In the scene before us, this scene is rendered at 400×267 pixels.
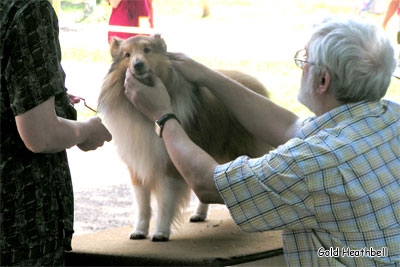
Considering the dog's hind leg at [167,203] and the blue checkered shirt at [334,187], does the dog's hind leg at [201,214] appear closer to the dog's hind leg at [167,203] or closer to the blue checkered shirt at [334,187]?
the dog's hind leg at [167,203]

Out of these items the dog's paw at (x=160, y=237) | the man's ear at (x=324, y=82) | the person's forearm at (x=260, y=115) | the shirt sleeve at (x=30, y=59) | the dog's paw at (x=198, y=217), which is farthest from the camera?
the dog's paw at (x=198, y=217)

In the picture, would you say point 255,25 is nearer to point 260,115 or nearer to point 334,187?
point 260,115

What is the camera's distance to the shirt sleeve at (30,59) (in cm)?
150

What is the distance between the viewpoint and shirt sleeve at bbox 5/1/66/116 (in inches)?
58.9

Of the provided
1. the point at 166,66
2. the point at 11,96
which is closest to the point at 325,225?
the point at 11,96

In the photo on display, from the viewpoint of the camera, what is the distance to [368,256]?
5.34 ft

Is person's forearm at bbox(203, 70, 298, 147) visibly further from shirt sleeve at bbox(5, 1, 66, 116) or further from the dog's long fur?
shirt sleeve at bbox(5, 1, 66, 116)

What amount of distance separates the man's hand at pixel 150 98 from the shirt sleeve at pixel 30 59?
1.59ft

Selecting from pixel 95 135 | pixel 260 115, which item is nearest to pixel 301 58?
pixel 260 115

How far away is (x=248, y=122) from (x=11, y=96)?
0.93 metres

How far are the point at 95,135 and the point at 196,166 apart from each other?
1.07 feet

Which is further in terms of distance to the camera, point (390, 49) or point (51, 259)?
point (51, 259)

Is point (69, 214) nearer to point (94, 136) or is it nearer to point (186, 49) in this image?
point (94, 136)

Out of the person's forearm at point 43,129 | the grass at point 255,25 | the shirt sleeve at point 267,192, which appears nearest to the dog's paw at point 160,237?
the shirt sleeve at point 267,192
